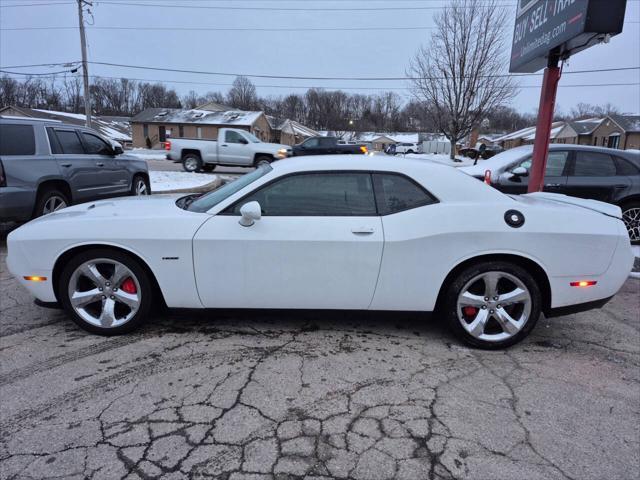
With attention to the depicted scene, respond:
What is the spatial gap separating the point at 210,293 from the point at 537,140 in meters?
5.04

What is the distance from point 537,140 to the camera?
19.8ft

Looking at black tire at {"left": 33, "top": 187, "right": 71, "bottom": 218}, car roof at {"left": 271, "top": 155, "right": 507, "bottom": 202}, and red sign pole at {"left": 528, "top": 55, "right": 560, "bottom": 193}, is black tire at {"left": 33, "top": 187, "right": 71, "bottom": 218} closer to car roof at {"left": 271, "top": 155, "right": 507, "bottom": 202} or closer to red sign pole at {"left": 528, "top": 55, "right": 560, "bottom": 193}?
car roof at {"left": 271, "top": 155, "right": 507, "bottom": 202}

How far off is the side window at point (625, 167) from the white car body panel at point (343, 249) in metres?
4.22

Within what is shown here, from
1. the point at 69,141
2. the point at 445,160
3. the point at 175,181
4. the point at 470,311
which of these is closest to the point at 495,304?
the point at 470,311

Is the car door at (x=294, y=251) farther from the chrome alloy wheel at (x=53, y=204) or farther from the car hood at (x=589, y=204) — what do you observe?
the chrome alloy wheel at (x=53, y=204)

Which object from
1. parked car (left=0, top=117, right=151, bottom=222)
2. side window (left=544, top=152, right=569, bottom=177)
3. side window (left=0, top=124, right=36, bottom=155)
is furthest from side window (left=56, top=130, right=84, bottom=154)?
side window (left=544, top=152, right=569, bottom=177)

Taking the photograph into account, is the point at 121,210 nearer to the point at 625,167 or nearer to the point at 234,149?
the point at 625,167

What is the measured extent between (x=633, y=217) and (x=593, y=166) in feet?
3.33

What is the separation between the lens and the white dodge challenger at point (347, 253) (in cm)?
321

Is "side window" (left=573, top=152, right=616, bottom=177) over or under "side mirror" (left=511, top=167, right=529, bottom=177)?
over

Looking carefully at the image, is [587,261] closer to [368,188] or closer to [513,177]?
[368,188]

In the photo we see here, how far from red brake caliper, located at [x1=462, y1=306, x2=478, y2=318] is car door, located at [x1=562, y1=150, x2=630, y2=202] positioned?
4.37 metres

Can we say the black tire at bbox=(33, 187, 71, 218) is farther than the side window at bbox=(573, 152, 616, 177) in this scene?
No

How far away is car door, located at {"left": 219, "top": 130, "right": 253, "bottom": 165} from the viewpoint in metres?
18.2
